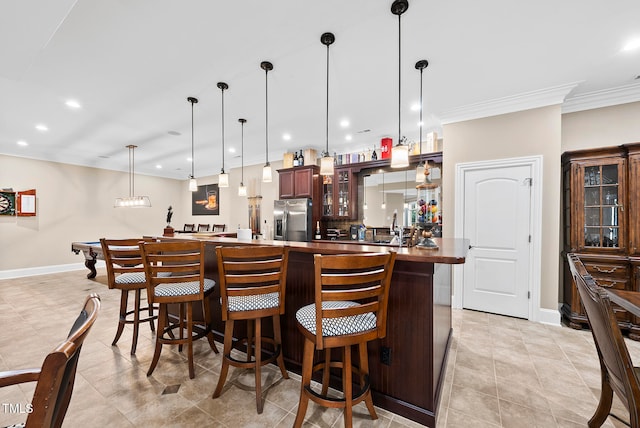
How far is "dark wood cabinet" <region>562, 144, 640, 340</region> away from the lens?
110 inches

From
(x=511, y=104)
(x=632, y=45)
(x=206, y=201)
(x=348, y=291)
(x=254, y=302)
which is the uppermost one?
(x=632, y=45)

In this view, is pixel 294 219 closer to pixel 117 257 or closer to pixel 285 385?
pixel 117 257

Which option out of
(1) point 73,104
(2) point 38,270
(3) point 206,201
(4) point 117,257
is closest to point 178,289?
(4) point 117,257

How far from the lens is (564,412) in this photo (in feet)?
5.63

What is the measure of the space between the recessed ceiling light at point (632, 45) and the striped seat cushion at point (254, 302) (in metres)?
3.71

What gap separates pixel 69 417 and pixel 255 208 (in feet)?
16.8

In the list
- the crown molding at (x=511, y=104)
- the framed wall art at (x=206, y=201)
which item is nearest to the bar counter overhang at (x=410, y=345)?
the crown molding at (x=511, y=104)

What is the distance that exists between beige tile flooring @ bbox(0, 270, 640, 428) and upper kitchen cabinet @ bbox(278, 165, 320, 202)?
3.30m

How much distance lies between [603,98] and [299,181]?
4494 mm

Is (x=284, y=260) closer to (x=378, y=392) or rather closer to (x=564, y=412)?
(x=378, y=392)

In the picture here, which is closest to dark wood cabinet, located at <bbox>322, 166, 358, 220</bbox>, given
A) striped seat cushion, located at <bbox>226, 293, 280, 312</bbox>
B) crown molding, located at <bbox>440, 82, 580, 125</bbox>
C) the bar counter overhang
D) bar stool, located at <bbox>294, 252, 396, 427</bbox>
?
crown molding, located at <bbox>440, 82, 580, 125</bbox>

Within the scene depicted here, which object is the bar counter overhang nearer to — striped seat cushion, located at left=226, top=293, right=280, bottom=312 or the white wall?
striped seat cushion, located at left=226, top=293, right=280, bottom=312

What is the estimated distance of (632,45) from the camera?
2.33 m

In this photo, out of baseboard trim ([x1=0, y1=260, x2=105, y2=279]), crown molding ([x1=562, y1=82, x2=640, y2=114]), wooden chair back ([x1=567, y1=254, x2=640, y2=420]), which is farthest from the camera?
baseboard trim ([x1=0, y1=260, x2=105, y2=279])
